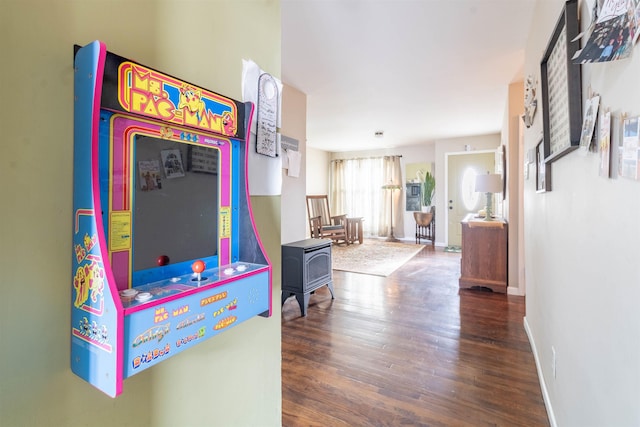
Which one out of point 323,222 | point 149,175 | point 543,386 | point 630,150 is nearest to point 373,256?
point 323,222

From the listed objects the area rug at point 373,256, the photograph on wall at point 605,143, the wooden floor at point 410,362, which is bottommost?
the wooden floor at point 410,362


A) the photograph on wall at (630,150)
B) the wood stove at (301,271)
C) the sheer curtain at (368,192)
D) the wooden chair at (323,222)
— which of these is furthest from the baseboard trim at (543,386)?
the sheer curtain at (368,192)

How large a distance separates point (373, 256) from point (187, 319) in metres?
5.11

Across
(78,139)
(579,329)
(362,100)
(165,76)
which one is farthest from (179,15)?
(362,100)

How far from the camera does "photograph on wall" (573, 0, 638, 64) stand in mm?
638

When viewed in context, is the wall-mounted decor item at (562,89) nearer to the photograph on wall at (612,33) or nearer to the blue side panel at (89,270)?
the photograph on wall at (612,33)

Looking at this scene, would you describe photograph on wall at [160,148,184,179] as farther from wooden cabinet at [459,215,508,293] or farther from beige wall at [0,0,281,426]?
wooden cabinet at [459,215,508,293]

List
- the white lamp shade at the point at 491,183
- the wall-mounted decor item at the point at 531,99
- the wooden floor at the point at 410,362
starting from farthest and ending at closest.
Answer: the white lamp shade at the point at 491,183 < the wall-mounted decor item at the point at 531,99 < the wooden floor at the point at 410,362

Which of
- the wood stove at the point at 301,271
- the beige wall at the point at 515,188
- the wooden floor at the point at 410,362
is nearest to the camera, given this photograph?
the wooden floor at the point at 410,362

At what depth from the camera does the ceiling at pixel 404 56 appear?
2064 mm

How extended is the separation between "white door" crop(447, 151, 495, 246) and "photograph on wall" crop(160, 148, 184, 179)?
251 inches

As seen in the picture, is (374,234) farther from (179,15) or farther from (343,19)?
(179,15)

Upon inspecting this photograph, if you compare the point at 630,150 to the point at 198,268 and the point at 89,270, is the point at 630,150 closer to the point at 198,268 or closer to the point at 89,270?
the point at 198,268

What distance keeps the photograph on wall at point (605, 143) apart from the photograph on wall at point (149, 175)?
1.13m
